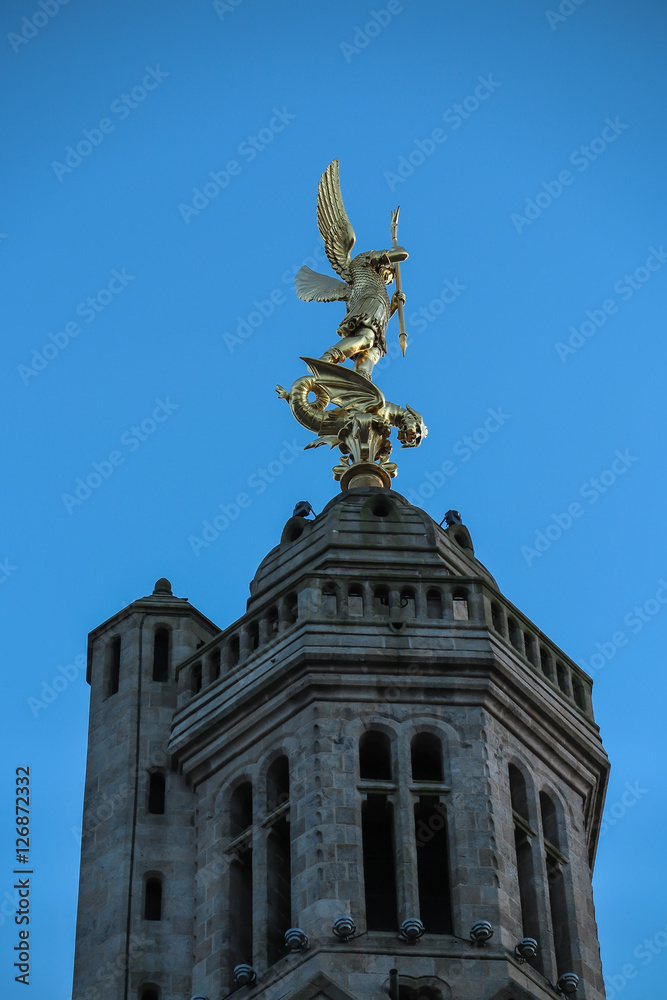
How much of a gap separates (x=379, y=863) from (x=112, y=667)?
9.27 metres

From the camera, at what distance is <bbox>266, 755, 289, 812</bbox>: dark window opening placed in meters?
55.1

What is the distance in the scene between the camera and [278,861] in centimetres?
5412

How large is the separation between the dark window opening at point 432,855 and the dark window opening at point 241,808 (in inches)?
145

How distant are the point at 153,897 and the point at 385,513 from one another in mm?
10021

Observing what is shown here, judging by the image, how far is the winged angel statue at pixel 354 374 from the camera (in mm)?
64188

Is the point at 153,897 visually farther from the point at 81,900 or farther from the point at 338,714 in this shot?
the point at 338,714

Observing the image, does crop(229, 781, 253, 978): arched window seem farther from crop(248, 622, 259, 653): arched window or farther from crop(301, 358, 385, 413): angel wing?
crop(301, 358, 385, 413): angel wing

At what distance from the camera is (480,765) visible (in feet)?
179

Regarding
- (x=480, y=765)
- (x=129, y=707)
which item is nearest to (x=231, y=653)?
(x=129, y=707)

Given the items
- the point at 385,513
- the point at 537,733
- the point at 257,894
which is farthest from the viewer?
the point at 385,513

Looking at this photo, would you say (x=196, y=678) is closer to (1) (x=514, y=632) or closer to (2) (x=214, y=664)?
(2) (x=214, y=664)

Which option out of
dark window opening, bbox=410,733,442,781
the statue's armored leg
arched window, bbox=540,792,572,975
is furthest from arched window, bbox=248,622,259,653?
the statue's armored leg

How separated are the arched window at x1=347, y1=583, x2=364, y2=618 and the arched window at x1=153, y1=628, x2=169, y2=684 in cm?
478

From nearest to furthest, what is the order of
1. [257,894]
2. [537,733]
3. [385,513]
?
[257,894] → [537,733] → [385,513]
